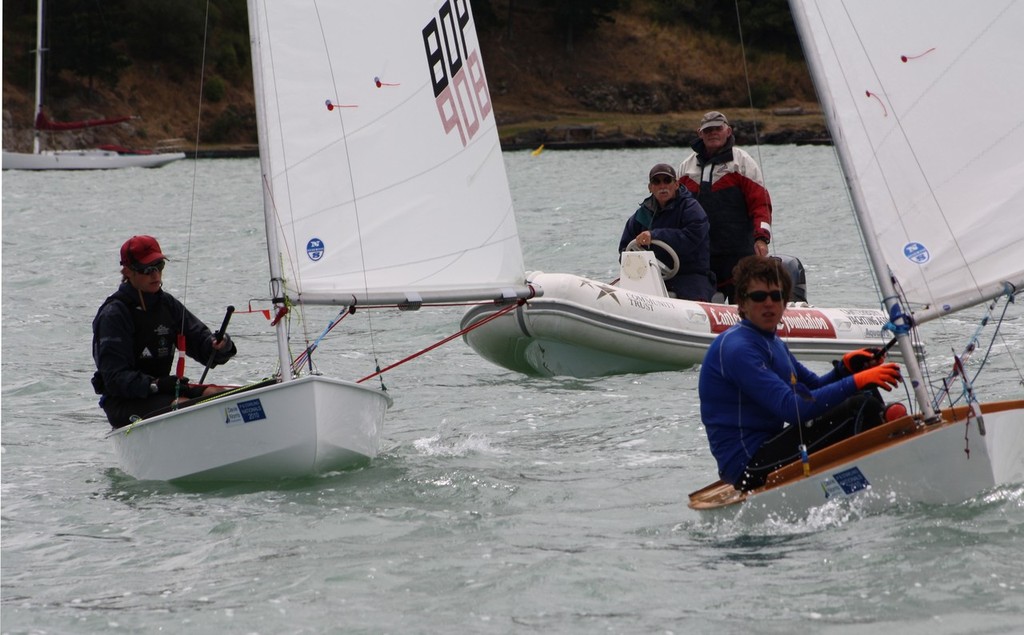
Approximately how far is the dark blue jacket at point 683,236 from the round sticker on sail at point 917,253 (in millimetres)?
3920

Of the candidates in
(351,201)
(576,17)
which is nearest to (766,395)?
(351,201)

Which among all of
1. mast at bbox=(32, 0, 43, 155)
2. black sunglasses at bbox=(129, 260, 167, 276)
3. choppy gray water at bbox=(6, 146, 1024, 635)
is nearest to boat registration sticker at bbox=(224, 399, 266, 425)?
choppy gray water at bbox=(6, 146, 1024, 635)

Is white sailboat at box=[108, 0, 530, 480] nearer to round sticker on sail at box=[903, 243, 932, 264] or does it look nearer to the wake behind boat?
the wake behind boat

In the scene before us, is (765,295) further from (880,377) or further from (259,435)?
(259,435)

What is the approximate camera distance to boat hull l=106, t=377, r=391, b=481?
627 centimetres

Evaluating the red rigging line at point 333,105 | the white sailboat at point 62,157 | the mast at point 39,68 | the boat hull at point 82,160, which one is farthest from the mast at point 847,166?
the boat hull at point 82,160

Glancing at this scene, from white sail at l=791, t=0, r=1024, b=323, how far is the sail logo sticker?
2480 mm

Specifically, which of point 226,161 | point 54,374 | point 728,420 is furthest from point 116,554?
point 226,161

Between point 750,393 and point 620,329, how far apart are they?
3977mm

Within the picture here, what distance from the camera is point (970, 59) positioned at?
5488 millimetres

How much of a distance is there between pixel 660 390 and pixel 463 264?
72.9 inches

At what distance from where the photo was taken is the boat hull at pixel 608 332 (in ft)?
29.8

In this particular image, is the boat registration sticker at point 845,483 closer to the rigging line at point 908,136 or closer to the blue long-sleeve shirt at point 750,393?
the blue long-sleeve shirt at point 750,393

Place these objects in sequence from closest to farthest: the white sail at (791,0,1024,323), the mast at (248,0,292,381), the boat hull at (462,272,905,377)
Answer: the white sail at (791,0,1024,323)
the mast at (248,0,292,381)
the boat hull at (462,272,905,377)
